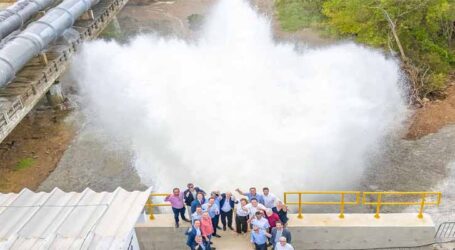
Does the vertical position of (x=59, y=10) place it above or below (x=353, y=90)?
above

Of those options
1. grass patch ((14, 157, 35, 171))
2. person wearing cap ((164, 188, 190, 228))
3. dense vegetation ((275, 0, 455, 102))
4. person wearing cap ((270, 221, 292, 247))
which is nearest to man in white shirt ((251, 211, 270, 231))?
person wearing cap ((270, 221, 292, 247))

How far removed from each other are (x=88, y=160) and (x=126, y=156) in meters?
1.63

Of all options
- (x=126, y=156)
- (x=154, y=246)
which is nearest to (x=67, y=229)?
(x=154, y=246)

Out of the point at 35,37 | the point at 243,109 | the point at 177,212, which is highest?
the point at 35,37

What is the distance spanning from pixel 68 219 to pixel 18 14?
18.2 m

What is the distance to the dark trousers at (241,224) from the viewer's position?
38.3 ft

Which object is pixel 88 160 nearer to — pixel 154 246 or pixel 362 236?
pixel 154 246

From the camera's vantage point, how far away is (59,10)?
2466 cm

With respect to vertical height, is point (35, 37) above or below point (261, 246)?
above

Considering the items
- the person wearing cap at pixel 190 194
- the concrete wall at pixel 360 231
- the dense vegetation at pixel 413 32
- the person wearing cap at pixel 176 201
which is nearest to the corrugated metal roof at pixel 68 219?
the person wearing cap at pixel 176 201

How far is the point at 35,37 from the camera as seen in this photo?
21.4 m

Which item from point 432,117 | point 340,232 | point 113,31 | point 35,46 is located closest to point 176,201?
point 340,232

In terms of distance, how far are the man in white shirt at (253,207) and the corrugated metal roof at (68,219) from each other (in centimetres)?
253

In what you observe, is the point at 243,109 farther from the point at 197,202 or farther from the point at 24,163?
the point at 24,163
